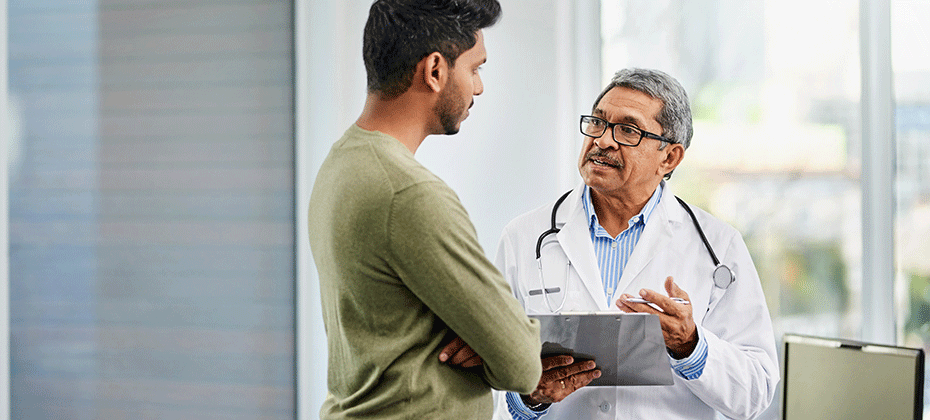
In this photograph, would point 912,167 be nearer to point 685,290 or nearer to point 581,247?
point 685,290

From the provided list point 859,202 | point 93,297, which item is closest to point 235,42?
point 93,297

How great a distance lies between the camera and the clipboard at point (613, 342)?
3.79 ft

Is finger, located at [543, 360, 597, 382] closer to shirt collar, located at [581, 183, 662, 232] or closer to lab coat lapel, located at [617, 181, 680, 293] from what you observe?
lab coat lapel, located at [617, 181, 680, 293]

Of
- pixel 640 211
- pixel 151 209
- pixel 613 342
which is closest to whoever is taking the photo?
pixel 613 342

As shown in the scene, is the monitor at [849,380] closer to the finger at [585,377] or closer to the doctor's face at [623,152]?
the doctor's face at [623,152]

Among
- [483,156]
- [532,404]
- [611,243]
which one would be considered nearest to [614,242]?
[611,243]

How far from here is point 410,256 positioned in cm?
91

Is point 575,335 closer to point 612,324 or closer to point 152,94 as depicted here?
point 612,324

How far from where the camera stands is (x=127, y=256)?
1867 millimetres

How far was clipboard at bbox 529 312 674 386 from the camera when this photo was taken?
3.79ft

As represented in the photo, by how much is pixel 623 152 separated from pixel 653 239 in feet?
0.73

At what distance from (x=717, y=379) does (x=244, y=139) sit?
5.00 ft

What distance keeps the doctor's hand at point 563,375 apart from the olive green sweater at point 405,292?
0.25m

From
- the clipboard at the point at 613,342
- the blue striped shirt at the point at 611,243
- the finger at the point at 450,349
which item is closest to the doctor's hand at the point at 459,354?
the finger at the point at 450,349
